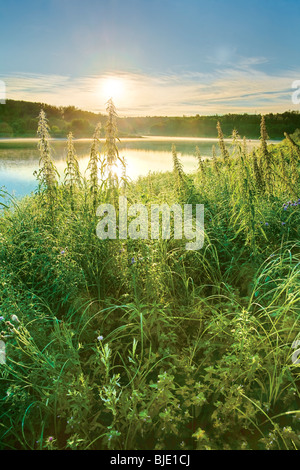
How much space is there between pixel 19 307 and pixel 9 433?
3.24 feet

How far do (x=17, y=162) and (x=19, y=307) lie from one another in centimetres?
533

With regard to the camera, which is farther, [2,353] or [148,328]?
[148,328]

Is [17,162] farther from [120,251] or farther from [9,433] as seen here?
[9,433]

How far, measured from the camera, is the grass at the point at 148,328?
2217mm

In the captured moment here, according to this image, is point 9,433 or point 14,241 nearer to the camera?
point 9,433

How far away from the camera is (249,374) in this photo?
2.41 metres

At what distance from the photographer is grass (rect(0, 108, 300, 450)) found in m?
2.22

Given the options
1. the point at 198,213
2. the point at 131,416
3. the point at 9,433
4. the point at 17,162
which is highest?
the point at 17,162

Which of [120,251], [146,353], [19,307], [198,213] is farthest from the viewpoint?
[198,213]

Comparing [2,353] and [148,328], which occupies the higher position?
[2,353]

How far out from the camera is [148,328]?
117 inches

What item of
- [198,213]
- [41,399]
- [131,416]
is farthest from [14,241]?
[131,416]
